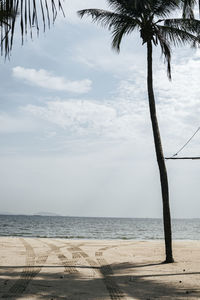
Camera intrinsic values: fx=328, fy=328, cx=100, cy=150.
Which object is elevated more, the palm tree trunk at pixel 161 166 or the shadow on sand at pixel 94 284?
the palm tree trunk at pixel 161 166

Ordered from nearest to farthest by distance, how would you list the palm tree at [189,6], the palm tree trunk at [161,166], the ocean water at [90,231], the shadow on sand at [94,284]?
the palm tree at [189,6] → the shadow on sand at [94,284] → the palm tree trunk at [161,166] → the ocean water at [90,231]

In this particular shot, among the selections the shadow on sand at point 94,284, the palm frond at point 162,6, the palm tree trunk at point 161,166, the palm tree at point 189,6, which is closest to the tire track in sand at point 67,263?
the shadow on sand at point 94,284

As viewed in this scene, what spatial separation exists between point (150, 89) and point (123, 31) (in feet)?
9.79

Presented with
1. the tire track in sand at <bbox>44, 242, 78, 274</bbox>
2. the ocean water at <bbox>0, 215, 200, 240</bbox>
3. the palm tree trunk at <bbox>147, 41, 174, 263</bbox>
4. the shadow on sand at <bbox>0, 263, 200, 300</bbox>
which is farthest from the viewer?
the ocean water at <bbox>0, 215, 200, 240</bbox>

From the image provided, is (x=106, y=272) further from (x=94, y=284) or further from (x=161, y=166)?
(x=161, y=166)

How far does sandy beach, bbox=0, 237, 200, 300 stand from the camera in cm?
712

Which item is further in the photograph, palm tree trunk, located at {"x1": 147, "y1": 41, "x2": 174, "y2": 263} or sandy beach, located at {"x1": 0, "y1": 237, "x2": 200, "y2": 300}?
palm tree trunk, located at {"x1": 147, "y1": 41, "x2": 174, "y2": 263}

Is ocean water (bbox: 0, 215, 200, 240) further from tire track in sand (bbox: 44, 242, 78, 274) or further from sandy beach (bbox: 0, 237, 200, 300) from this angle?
sandy beach (bbox: 0, 237, 200, 300)

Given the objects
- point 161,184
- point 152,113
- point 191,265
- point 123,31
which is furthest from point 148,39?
point 191,265

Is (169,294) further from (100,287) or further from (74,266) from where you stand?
(74,266)

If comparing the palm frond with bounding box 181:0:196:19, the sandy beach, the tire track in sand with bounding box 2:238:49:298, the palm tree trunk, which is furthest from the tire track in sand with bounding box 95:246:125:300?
the palm frond with bounding box 181:0:196:19

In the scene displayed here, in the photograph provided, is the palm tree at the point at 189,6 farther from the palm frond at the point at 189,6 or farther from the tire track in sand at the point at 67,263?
the tire track in sand at the point at 67,263

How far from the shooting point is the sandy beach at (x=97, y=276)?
7117mm

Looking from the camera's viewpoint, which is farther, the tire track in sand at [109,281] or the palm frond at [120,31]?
the palm frond at [120,31]
